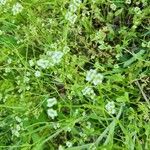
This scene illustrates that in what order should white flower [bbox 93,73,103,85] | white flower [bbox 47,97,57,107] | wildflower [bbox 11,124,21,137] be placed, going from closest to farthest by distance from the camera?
white flower [bbox 93,73,103,85] → white flower [bbox 47,97,57,107] → wildflower [bbox 11,124,21,137]

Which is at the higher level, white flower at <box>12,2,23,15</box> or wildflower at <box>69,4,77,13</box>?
white flower at <box>12,2,23,15</box>

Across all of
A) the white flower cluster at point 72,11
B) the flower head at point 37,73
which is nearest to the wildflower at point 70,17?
the white flower cluster at point 72,11

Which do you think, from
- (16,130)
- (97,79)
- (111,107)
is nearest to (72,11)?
(97,79)

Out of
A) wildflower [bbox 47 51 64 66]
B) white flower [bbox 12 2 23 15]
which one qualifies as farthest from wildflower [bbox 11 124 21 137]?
white flower [bbox 12 2 23 15]

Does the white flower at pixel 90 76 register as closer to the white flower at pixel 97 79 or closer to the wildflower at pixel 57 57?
the white flower at pixel 97 79

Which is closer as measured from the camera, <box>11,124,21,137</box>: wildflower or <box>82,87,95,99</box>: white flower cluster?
<box>82,87,95,99</box>: white flower cluster

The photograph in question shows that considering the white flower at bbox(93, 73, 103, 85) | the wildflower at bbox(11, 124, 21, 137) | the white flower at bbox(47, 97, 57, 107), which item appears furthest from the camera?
the wildflower at bbox(11, 124, 21, 137)

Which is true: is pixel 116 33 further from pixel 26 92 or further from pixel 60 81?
pixel 26 92

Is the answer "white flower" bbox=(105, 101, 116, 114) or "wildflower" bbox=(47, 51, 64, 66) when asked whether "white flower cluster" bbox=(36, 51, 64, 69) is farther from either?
"white flower" bbox=(105, 101, 116, 114)

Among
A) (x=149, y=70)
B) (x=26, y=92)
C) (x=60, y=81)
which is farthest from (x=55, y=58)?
(x=149, y=70)

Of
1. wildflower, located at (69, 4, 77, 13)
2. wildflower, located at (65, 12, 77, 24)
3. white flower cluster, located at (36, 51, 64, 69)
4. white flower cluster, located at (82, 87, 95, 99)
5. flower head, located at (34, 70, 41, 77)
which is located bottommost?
white flower cluster, located at (82, 87, 95, 99)
